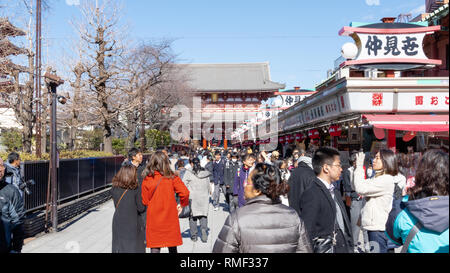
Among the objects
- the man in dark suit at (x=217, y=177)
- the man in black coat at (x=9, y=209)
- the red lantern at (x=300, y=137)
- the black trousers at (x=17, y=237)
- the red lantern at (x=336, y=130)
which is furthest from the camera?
the red lantern at (x=300, y=137)

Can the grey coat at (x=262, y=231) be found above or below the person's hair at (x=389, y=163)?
below

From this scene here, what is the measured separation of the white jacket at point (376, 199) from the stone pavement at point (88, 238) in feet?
9.04

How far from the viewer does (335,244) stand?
3396 mm

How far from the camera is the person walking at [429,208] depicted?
2.21 m

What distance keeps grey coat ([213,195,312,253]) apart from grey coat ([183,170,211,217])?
16.8 feet

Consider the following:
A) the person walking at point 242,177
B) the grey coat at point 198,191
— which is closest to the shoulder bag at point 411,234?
the person walking at point 242,177

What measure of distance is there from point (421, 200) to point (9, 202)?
4.49 meters

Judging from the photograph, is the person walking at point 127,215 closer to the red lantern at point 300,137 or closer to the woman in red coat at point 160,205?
the woman in red coat at point 160,205

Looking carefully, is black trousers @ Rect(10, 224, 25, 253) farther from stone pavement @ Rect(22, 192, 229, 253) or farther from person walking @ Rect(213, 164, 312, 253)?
person walking @ Rect(213, 164, 312, 253)

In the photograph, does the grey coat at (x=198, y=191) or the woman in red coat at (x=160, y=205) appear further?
the grey coat at (x=198, y=191)

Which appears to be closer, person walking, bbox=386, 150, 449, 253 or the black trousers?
person walking, bbox=386, 150, 449, 253

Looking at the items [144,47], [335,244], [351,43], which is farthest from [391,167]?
[144,47]

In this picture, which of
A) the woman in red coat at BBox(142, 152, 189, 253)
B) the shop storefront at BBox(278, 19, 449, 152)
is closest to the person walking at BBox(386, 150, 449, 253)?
the woman in red coat at BBox(142, 152, 189, 253)

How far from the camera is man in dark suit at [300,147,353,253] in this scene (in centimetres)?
334
